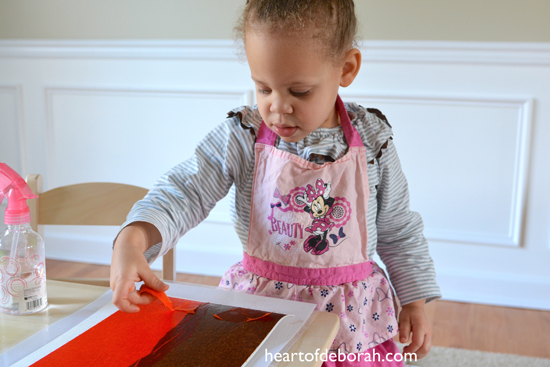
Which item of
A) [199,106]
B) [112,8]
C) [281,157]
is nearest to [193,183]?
[281,157]

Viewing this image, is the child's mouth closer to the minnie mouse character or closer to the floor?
the minnie mouse character

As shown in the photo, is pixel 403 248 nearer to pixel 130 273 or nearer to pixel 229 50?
pixel 130 273

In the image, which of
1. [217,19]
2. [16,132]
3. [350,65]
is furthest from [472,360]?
[16,132]

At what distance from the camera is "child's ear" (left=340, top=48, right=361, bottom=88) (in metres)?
0.72

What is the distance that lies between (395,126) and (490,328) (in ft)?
2.53

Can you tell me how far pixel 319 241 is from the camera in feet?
2.38

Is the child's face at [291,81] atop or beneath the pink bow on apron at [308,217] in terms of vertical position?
atop

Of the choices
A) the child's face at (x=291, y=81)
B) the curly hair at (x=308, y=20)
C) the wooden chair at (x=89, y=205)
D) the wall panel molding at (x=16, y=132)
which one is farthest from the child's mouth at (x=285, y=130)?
the wall panel molding at (x=16, y=132)

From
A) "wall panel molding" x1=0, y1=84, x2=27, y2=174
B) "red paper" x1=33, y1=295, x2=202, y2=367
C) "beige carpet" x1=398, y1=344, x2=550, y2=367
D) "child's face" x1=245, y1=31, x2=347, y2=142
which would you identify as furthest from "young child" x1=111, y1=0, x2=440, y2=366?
"wall panel molding" x1=0, y1=84, x2=27, y2=174

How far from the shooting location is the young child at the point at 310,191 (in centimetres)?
65

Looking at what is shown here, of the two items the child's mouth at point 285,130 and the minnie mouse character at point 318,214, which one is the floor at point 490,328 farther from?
the child's mouth at point 285,130

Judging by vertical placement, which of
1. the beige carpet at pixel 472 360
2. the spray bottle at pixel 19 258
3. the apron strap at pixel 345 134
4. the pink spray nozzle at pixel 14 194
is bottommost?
the beige carpet at pixel 472 360

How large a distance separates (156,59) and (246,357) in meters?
1.70

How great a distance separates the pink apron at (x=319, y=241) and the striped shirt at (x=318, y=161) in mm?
24
